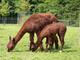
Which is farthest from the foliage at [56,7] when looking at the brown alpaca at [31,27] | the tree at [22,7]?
the brown alpaca at [31,27]

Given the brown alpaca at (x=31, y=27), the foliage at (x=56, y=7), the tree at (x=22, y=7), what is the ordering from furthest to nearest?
1. the tree at (x=22, y=7)
2. the foliage at (x=56, y=7)
3. the brown alpaca at (x=31, y=27)

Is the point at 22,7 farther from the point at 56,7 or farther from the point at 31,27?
the point at 31,27

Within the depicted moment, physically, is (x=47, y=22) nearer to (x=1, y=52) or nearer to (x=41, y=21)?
(x=41, y=21)

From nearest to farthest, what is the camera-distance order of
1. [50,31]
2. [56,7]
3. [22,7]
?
[50,31] < [22,7] < [56,7]

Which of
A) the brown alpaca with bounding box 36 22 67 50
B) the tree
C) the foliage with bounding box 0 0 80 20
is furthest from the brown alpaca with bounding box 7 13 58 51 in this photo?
the tree

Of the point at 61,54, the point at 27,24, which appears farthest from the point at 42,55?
the point at 27,24

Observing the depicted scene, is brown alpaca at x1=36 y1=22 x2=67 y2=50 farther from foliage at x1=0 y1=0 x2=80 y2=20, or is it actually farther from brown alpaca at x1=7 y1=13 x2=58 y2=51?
foliage at x1=0 y1=0 x2=80 y2=20

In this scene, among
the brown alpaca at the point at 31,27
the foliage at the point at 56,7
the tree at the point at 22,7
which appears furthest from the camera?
the tree at the point at 22,7

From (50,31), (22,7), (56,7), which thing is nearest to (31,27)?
(50,31)

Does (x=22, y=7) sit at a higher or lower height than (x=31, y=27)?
lower

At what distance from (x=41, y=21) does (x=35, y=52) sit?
1554 millimetres

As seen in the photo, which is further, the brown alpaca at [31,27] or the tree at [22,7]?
the tree at [22,7]

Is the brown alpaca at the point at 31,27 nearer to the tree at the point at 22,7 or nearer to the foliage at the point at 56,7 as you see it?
the foliage at the point at 56,7

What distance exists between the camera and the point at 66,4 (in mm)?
60344
